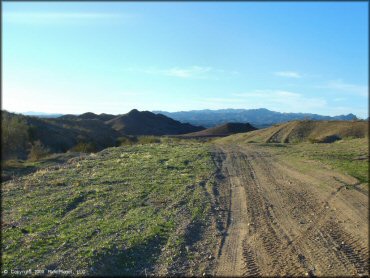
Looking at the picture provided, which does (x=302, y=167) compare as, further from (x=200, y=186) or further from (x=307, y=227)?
(x=307, y=227)

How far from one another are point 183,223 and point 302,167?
10430 mm

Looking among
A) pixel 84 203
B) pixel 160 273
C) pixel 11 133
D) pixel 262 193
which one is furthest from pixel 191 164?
pixel 11 133

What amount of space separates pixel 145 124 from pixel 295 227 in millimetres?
111403

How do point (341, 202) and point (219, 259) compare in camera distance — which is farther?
point (341, 202)

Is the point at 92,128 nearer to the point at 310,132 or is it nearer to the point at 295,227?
the point at 310,132

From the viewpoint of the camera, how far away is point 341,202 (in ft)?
38.7

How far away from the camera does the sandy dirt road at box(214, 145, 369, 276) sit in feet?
23.9

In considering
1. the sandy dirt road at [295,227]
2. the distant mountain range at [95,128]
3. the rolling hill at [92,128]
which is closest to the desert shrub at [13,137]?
the rolling hill at [92,128]

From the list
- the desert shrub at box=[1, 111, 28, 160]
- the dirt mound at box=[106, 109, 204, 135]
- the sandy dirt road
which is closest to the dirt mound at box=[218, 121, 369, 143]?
the desert shrub at box=[1, 111, 28, 160]

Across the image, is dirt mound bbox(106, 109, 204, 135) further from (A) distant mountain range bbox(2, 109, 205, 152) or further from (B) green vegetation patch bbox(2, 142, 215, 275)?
(B) green vegetation patch bbox(2, 142, 215, 275)

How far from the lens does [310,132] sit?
52781 millimetres

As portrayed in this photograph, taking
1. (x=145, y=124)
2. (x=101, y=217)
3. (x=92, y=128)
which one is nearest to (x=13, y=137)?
(x=101, y=217)

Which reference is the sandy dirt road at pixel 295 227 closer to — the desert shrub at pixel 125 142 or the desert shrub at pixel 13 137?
the desert shrub at pixel 13 137

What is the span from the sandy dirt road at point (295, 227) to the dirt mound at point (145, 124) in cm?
9390
